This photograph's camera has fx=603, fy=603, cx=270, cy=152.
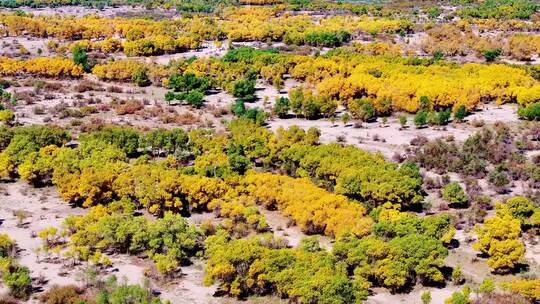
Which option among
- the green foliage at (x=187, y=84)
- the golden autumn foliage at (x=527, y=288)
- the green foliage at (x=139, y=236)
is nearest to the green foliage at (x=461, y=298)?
the golden autumn foliage at (x=527, y=288)

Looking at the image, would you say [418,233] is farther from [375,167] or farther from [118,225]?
[118,225]

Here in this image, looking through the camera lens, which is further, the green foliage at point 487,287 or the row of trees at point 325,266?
the row of trees at point 325,266

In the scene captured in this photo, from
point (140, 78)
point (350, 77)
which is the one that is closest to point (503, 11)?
point (350, 77)

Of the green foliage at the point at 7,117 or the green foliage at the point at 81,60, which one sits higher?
the green foliage at the point at 81,60

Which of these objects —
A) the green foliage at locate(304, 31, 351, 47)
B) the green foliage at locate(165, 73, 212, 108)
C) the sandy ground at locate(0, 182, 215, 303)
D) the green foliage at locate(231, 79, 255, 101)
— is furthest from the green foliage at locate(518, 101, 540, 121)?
the green foliage at locate(304, 31, 351, 47)

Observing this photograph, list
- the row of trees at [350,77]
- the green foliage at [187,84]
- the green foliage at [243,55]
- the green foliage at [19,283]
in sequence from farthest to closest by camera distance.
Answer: the green foliage at [243,55] → the green foliage at [187,84] → the row of trees at [350,77] → the green foliage at [19,283]

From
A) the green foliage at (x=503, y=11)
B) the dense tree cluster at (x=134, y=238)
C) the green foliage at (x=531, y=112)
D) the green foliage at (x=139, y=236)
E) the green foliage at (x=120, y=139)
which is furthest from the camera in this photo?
the green foliage at (x=503, y=11)

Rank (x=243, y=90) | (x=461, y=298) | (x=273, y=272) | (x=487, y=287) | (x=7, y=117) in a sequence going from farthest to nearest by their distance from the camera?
(x=243, y=90)
(x=7, y=117)
(x=273, y=272)
(x=487, y=287)
(x=461, y=298)

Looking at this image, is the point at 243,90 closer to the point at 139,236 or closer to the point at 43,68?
the point at 43,68

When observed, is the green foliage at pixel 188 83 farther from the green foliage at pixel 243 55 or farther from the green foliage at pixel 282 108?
the green foliage at pixel 282 108
